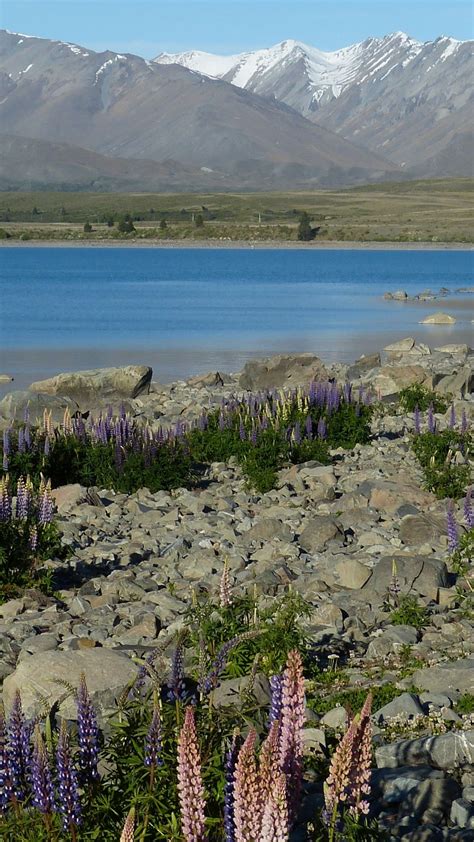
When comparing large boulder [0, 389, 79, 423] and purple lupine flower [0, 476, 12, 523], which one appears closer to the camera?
purple lupine flower [0, 476, 12, 523]

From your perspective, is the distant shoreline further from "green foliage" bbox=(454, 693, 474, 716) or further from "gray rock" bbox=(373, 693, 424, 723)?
"gray rock" bbox=(373, 693, 424, 723)

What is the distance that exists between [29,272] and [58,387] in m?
48.2

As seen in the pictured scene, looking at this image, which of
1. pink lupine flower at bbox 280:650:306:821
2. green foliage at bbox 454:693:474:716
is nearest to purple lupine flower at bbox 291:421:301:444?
green foliage at bbox 454:693:474:716

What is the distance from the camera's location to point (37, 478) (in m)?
12.4

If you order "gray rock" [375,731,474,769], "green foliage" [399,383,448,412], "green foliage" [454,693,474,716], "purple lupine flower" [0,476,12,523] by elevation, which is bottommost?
"green foliage" [399,383,448,412]

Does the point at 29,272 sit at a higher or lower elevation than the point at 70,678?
lower

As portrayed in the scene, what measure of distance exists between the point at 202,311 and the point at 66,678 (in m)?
37.0

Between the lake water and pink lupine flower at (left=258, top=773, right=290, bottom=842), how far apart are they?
2192cm

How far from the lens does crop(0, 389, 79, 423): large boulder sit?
17766mm

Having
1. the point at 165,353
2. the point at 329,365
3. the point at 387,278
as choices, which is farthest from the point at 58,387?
the point at 387,278

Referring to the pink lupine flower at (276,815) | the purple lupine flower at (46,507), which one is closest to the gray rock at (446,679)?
the purple lupine flower at (46,507)

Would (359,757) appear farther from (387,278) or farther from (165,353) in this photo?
(387,278)

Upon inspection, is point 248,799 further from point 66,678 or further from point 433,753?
point 66,678

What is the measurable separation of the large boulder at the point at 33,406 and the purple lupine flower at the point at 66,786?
13.6m
